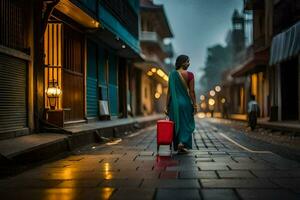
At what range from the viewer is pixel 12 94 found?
11070mm

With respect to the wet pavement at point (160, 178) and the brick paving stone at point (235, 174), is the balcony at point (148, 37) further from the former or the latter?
the brick paving stone at point (235, 174)

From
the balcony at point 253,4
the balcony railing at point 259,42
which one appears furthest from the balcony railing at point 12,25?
the balcony at point 253,4

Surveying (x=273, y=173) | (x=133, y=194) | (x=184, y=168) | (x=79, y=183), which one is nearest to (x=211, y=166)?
(x=184, y=168)

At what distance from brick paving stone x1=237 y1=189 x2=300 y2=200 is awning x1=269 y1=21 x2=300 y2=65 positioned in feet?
42.1

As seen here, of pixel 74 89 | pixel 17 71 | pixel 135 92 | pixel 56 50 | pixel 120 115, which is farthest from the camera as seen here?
pixel 135 92

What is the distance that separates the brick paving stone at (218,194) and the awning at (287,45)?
1297 cm

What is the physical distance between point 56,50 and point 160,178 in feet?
28.3

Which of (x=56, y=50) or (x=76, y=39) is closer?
(x=56, y=50)

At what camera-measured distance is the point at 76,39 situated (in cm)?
1714

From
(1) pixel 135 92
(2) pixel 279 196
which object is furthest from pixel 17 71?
(1) pixel 135 92

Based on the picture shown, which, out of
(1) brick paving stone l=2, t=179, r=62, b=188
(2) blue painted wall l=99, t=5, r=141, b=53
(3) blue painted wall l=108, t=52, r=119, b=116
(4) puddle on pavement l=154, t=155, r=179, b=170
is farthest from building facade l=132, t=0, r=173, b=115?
(1) brick paving stone l=2, t=179, r=62, b=188

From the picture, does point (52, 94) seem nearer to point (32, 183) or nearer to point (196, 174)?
point (32, 183)

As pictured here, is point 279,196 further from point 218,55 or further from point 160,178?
point 218,55

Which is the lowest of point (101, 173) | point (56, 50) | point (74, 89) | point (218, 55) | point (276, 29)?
point (101, 173)
